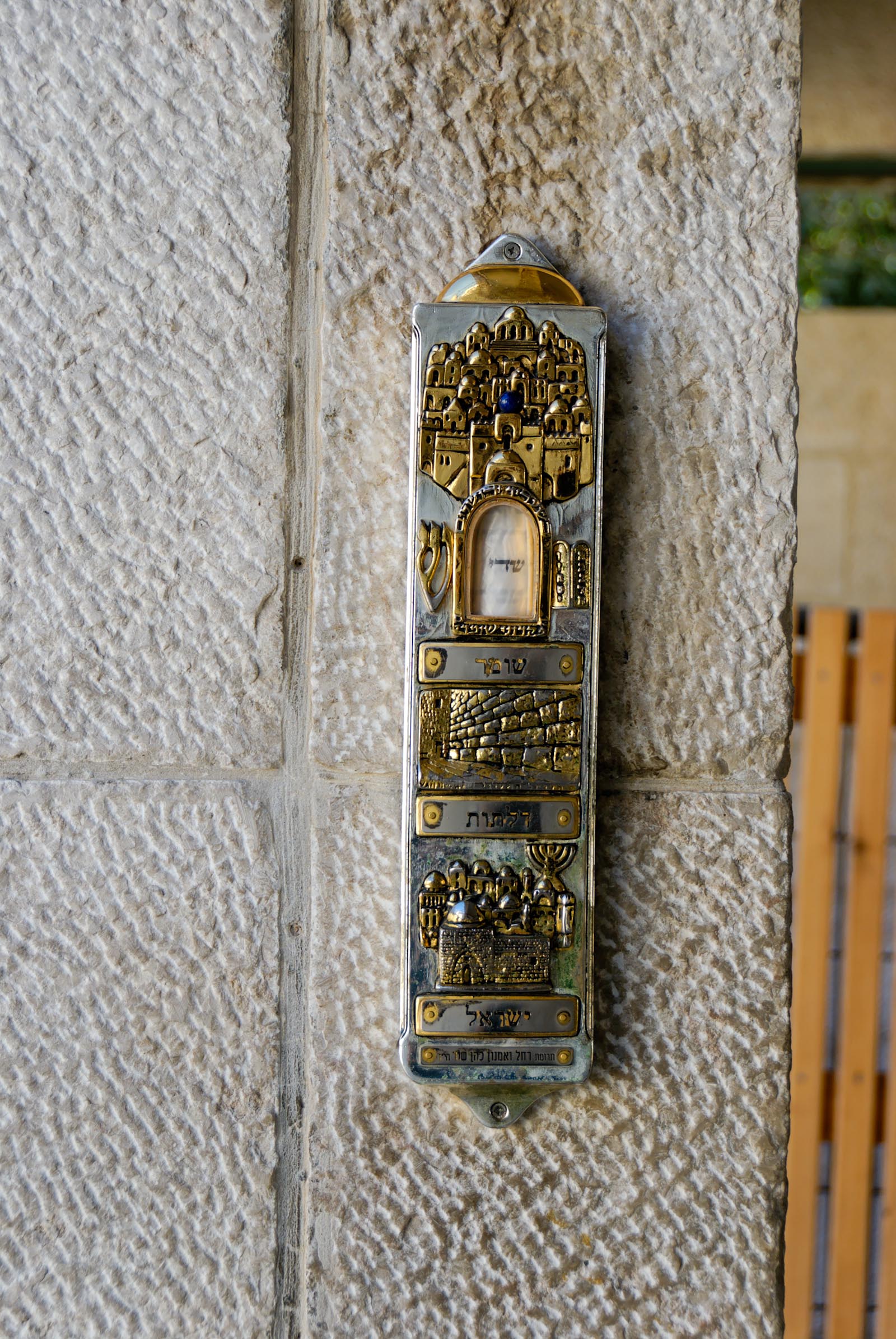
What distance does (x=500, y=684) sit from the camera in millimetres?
680

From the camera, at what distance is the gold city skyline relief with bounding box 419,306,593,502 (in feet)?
2.21

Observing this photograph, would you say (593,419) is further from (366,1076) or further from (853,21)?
(853,21)

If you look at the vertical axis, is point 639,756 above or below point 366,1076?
above

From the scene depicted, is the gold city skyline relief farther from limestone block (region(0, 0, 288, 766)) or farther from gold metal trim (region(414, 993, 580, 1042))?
gold metal trim (region(414, 993, 580, 1042))

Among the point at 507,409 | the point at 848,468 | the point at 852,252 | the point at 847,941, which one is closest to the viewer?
the point at 507,409

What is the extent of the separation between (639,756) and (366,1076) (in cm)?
33

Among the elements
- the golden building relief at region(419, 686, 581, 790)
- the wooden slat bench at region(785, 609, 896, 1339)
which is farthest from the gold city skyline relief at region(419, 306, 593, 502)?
the wooden slat bench at region(785, 609, 896, 1339)

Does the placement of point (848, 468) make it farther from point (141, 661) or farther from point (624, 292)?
point (141, 661)

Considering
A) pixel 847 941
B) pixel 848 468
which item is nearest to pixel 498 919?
pixel 847 941

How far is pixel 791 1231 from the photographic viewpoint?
1938 millimetres

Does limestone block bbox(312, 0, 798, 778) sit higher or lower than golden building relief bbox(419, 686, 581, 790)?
higher

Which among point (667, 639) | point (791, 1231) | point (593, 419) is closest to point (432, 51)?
point (593, 419)

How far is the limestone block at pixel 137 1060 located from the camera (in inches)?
28.6

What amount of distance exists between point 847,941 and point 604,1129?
1295 mm
